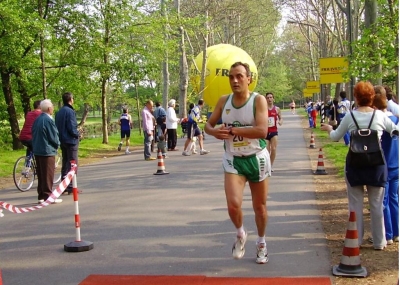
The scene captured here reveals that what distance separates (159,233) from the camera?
7641 millimetres

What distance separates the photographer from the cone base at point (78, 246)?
681cm

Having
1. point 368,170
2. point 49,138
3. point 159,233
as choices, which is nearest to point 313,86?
point 49,138

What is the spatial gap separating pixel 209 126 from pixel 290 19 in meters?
35.8

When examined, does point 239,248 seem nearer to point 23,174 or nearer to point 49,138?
point 49,138

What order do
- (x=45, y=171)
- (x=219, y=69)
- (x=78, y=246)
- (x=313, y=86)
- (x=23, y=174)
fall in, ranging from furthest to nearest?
(x=313, y=86) → (x=219, y=69) → (x=23, y=174) → (x=45, y=171) → (x=78, y=246)

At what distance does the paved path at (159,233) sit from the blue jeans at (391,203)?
2.77 ft

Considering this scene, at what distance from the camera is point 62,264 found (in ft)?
20.7

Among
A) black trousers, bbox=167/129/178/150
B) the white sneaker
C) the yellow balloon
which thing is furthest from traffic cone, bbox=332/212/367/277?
the yellow balloon

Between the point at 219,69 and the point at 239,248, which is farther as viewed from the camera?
the point at 219,69

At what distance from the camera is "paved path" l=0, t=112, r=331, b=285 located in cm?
596

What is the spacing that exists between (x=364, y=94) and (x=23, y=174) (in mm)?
8928

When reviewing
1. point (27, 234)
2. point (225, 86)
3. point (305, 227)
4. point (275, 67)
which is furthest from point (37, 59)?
point (275, 67)

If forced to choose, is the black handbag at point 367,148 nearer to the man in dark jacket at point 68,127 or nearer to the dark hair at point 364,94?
the dark hair at point 364,94

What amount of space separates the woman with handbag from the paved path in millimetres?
651
